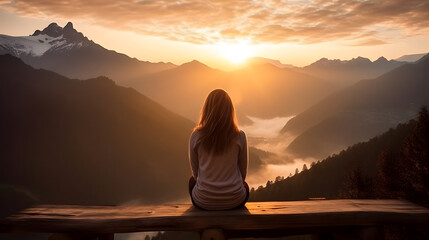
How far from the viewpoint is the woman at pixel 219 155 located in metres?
6.89

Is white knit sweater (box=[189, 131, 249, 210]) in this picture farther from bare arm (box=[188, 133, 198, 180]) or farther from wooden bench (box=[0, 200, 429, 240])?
wooden bench (box=[0, 200, 429, 240])

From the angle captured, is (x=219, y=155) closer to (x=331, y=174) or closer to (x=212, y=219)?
(x=212, y=219)

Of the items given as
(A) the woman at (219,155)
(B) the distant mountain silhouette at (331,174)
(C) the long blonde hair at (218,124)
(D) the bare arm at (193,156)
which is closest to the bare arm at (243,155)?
(A) the woman at (219,155)

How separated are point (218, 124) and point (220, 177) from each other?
3.01 ft

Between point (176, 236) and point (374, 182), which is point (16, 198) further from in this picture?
point (374, 182)

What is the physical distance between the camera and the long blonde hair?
22.5 ft

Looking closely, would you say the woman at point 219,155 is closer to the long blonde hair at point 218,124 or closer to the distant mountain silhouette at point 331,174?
the long blonde hair at point 218,124

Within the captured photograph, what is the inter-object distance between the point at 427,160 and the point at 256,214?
61325mm

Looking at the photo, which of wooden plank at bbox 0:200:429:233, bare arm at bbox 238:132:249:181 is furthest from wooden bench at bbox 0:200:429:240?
bare arm at bbox 238:132:249:181

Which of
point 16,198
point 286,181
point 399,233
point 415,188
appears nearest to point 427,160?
point 415,188

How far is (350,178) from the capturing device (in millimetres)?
73062

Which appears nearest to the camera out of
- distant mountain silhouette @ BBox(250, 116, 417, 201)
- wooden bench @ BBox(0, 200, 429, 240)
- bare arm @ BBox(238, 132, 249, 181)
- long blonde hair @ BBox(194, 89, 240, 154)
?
wooden bench @ BBox(0, 200, 429, 240)

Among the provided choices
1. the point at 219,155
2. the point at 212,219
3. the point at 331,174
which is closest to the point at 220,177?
the point at 219,155

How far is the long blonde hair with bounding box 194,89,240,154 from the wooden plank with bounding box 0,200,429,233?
1.11m
